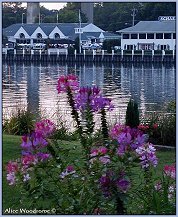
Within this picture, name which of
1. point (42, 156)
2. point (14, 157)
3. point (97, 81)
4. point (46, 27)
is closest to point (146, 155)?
point (42, 156)

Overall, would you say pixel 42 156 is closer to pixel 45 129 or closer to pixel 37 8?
pixel 45 129

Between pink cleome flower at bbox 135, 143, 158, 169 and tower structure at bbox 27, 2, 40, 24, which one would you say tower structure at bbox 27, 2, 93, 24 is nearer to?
tower structure at bbox 27, 2, 40, 24

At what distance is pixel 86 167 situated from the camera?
3.87 m

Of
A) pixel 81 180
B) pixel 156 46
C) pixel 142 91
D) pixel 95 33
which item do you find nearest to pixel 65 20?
pixel 95 33

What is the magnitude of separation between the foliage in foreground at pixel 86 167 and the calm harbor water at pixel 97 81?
882 centimetres

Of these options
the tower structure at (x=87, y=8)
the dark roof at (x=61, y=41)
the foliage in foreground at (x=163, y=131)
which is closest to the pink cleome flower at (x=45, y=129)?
the tower structure at (x=87, y=8)

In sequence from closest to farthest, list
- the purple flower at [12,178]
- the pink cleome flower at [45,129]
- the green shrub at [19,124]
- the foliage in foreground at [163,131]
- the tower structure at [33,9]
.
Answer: the purple flower at [12,178] → the pink cleome flower at [45,129] → the tower structure at [33,9] → the foliage in foreground at [163,131] → the green shrub at [19,124]

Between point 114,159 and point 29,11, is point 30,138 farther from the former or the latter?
point 29,11

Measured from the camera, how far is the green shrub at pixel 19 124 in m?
12.2

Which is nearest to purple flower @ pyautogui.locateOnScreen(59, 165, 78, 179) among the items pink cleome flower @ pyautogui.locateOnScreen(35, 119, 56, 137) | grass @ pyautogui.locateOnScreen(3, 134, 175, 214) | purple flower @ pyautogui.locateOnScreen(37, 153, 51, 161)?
purple flower @ pyautogui.locateOnScreen(37, 153, 51, 161)

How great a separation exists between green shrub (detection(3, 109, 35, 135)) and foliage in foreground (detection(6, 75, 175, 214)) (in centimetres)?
827

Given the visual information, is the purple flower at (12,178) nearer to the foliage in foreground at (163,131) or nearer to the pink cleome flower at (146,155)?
the pink cleome flower at (146,155)

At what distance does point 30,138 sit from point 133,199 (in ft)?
2.94

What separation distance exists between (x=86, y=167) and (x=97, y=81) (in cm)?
1139
